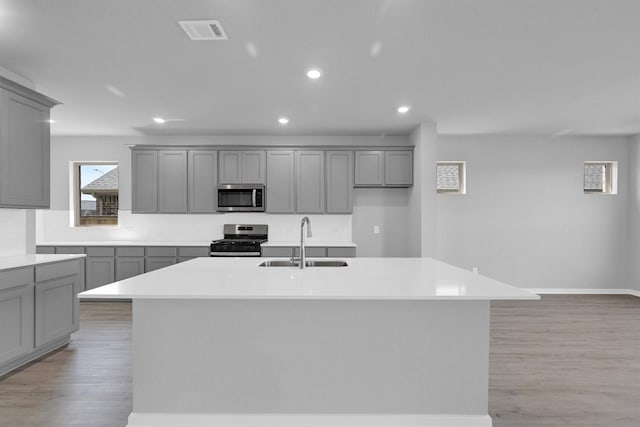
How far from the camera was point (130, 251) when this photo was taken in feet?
18.0

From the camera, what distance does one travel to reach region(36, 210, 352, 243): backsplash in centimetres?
611

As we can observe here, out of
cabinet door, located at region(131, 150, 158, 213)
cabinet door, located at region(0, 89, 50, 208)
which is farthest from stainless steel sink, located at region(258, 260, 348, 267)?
cabinet door, located at region(131, 150, 158, 213)

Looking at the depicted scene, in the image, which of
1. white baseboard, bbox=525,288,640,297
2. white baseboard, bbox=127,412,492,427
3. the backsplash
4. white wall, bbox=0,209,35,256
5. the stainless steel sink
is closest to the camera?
white baseboard, bbox=127,412,492,427

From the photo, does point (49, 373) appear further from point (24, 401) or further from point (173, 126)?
point (173, 126)

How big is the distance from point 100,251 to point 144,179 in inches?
48.2

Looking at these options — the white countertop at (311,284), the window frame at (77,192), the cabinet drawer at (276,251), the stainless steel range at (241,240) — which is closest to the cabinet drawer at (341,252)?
the cabinet drawer at (276,251)

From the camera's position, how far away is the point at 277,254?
5492mm

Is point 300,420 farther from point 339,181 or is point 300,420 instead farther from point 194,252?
point 339,181

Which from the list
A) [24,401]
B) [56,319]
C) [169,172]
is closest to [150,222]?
[169,172]

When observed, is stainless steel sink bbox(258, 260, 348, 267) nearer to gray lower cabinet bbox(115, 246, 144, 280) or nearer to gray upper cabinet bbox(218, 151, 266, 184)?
gray upper cabinet bbox(218, 151, 266, 184)

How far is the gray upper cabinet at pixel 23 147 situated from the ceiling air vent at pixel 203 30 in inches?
67.0

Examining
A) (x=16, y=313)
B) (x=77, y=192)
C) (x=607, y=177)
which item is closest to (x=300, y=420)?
(x=16, y=313)

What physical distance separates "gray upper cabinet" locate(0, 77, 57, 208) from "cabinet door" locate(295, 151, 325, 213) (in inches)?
124

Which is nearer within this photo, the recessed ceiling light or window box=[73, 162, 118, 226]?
the recessed ceiling light
